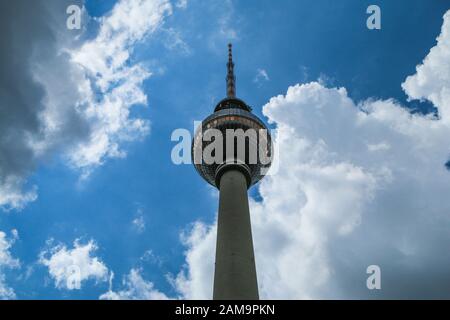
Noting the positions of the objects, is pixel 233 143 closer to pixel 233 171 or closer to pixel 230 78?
pixel 233 171

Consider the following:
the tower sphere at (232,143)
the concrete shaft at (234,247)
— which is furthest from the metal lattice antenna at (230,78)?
the concrete shaft at (234,247)

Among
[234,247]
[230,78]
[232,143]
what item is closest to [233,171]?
[232,143]

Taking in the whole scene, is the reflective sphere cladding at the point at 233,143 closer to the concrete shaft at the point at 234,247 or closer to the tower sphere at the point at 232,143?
the tower sphere at the point at 232,143

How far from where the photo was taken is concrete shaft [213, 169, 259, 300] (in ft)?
126

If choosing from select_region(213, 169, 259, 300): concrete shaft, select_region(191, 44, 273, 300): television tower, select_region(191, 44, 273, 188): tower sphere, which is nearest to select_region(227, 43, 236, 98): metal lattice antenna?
select_region(191, 44, 273, 300): television tower

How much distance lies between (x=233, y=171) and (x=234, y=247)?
12706mm

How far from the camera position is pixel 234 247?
1658 inches

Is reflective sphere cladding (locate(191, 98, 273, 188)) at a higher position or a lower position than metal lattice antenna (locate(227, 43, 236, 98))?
lower

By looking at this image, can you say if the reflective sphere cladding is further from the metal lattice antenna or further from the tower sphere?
the metal lattice antenna
